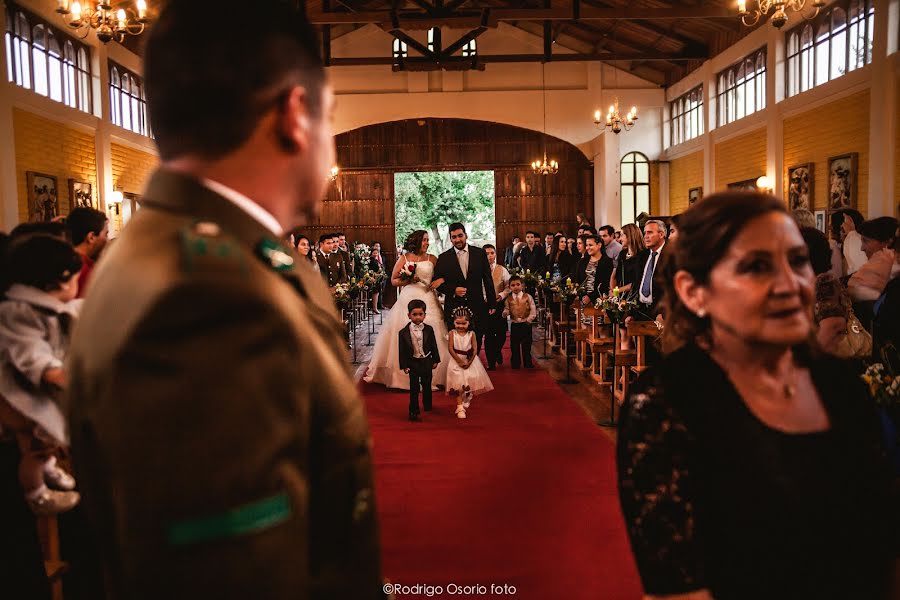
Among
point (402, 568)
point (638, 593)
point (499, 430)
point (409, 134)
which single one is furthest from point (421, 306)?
point (409, 134)

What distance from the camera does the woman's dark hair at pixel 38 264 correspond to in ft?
10.1

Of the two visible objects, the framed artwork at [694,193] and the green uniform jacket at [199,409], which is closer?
the green uniform jacket at [199,409]

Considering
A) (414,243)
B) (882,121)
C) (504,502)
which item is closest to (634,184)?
(882,121)

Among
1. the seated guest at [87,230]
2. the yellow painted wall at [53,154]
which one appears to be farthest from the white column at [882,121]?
the yellow painted wall at [53,154]

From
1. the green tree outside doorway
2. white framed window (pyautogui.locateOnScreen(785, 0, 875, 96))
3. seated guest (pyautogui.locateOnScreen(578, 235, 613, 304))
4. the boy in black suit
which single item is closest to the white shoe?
the boy in black suit

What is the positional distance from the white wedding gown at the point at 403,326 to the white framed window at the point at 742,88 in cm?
1031

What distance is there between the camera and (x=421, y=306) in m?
7.30

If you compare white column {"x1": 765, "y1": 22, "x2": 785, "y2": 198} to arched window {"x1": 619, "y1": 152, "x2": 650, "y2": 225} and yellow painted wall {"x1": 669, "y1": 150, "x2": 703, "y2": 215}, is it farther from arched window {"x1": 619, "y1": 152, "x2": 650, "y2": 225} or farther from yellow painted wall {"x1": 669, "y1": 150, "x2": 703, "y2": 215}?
arched window {"x1": 619, "y1": 152, "x2": 650, "y2": 225}

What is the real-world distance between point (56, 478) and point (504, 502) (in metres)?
2.63

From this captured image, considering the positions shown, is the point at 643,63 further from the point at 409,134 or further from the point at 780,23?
the point at 780,23

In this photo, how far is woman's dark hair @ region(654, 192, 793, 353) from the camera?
1.54 metres

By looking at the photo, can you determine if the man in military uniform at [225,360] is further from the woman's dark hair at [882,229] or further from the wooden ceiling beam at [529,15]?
the wooden ceiling beam at [529,15]

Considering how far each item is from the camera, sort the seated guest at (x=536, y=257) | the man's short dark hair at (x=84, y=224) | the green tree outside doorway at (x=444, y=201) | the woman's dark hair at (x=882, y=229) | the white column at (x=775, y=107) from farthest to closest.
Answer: the green tree outside doorway at (x=444, y=201), the seated guest at (x=536, y=257), the white column at (x=775, y=107), the woman's dark hair at (x=882, y=229), the man's short dark hair at (x=84, y=224)

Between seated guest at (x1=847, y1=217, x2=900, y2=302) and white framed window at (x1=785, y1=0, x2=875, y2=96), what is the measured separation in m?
6.67
